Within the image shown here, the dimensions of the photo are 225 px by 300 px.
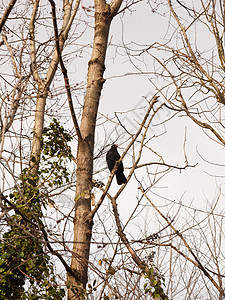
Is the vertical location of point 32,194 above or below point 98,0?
below

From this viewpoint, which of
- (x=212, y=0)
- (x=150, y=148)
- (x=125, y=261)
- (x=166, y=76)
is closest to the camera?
(x=125, y=261)

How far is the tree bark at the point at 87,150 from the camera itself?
3.27 m

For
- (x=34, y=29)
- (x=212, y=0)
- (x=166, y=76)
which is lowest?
(x=166, y=76)

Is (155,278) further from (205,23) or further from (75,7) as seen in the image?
(75,7)

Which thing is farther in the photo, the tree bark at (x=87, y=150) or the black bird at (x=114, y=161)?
the black bird at (x=114, y=161)

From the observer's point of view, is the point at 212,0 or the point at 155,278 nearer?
the point at 155,278

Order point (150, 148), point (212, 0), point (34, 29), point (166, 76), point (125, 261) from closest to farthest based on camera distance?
point (125, 261), point (212, 0), point (150, 148), point (166, 76), point (34, 29)

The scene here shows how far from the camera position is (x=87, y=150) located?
144 inches

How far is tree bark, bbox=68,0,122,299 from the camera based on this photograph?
327 centimetres

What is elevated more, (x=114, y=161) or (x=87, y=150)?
(x=114, y=161)

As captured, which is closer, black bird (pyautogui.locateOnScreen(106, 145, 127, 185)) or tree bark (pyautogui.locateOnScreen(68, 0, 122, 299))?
tree bark (pyautogui.locateOnScreen(68, 0, 122, 299))

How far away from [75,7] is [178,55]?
324 centimetres

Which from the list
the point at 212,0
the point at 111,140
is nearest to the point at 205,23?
the point at 212,0

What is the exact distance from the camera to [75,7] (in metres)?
6.43
